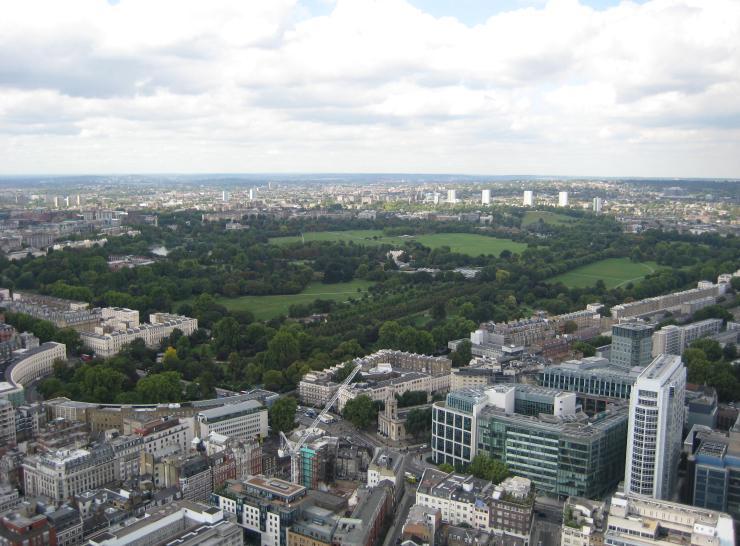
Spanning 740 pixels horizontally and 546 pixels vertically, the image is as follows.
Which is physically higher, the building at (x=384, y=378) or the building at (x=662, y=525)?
the building at (x=662, y=525)

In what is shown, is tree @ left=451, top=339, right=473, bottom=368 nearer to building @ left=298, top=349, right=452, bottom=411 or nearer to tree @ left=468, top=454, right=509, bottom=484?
building @ left=298, top=349, right=452, bottom=411

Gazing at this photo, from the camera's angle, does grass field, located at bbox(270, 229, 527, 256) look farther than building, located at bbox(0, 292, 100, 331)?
Yes

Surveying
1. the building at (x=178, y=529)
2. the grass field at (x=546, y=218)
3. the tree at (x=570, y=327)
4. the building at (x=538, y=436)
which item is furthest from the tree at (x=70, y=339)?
the grass field at (x=546, y=218)

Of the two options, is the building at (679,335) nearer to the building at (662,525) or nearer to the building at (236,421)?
the building at (662,525)

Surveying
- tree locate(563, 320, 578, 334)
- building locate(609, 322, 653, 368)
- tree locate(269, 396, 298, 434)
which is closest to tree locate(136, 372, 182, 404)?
tree locate(269, 396, 298, 434)

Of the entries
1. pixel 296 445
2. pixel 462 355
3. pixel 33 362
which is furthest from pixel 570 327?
pixel 33 362

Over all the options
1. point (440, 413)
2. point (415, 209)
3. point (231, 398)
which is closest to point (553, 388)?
point (440, 413)

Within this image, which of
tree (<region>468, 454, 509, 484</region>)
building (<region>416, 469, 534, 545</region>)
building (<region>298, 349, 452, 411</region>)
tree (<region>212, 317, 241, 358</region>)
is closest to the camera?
building (<region>416, 469, 534, 545</region>)
